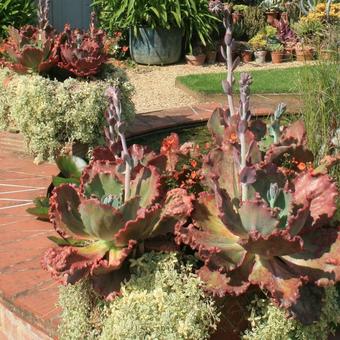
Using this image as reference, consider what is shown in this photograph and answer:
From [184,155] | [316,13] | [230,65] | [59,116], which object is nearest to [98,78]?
[59,116]

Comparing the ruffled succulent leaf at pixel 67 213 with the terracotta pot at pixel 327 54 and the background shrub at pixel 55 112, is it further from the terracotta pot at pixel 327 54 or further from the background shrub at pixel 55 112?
the terracotta pot at pixel 327 54

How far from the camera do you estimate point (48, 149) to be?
4.14 meters

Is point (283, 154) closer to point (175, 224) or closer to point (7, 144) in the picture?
point (175, 224)

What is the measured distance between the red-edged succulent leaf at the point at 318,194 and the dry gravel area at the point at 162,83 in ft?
13.5

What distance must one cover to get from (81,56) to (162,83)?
3.67 m

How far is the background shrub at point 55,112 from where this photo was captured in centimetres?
407

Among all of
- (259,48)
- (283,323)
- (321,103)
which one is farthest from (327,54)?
(259,48)

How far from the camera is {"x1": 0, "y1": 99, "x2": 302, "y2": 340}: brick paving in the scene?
239 cm

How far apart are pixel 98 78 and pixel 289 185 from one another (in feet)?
8.25

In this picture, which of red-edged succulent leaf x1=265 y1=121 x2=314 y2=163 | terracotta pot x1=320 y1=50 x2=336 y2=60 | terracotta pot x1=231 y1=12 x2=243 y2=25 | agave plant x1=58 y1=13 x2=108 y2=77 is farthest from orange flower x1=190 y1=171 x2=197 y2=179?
terracotta pot x1=231 y1=12 x2=243 y2=25

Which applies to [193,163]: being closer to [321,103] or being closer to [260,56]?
[321,103]

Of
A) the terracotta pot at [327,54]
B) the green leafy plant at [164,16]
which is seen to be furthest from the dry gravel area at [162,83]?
the terracotta pot at [327,54]

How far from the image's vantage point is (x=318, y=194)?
217 centimetres

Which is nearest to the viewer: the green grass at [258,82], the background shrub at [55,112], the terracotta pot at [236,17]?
the background shrub at [55,112]
